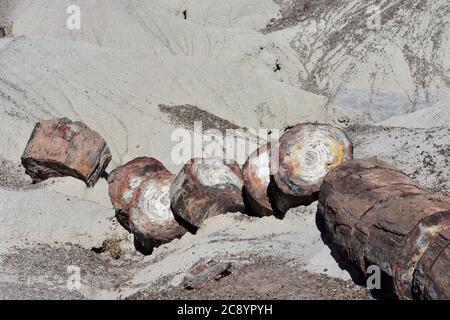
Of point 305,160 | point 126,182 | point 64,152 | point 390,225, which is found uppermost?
point 305,160

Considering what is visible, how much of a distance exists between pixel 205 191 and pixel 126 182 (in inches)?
72.0

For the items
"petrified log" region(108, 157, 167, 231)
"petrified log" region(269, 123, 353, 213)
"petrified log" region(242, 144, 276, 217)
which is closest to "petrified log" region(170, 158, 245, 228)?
"petrified log" region(242, 144, 276, 217)

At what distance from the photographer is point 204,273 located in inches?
365

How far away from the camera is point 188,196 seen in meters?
11.0

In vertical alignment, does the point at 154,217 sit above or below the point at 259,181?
below

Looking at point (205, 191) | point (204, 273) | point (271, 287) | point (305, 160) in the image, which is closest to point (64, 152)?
point (205, 191)

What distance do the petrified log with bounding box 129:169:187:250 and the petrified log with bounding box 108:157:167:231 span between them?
1.60 ft

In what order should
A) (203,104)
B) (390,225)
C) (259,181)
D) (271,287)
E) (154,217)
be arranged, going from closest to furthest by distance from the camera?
(390,225) → (271,287) → (259,181) → (154,217) → (203,104)

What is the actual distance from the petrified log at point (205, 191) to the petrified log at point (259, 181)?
22 centimetres

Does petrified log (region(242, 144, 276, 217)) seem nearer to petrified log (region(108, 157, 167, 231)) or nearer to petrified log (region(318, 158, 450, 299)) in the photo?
petrified log (region(318, 158, 450, 299))

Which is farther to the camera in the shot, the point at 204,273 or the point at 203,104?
the point at 203,104

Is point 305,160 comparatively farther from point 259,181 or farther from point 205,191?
point 205,191
